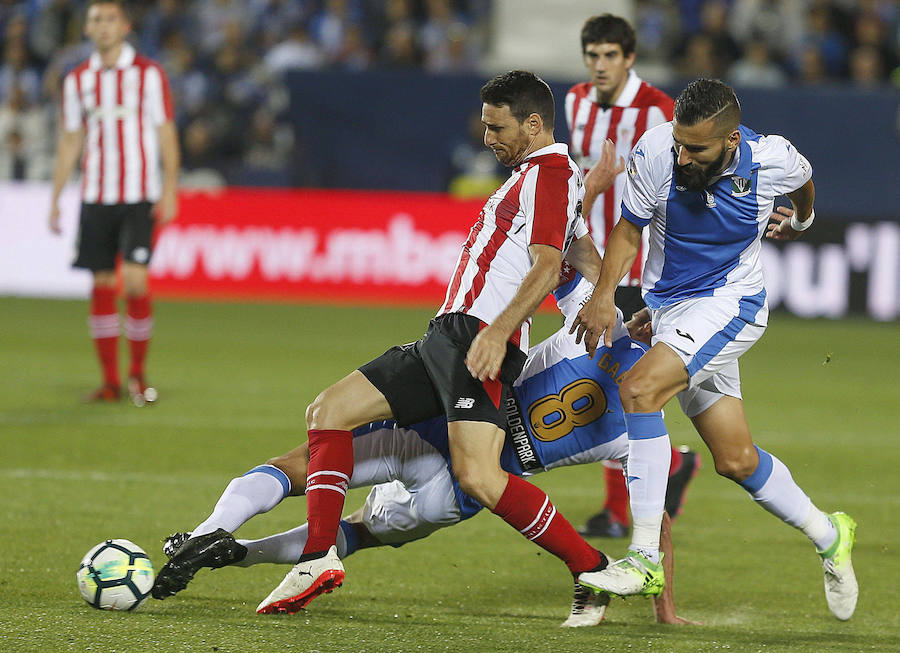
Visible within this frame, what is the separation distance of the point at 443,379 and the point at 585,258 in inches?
30.0

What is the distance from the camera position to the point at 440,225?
1323 cm

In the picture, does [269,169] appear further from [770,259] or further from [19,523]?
[19,523]

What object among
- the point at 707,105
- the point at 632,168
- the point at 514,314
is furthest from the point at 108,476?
the point at 707,105

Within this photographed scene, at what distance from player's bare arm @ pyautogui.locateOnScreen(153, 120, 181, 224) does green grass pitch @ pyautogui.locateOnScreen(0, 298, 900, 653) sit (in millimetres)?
1193

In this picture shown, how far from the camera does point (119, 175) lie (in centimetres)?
846

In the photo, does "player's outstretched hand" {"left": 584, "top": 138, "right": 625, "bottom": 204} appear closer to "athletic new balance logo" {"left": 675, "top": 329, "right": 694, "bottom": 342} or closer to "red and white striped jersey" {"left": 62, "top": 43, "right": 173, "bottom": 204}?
"athletic new balance logo" {"left": 675, "top": 329, "right": 694, "bottom": 342}

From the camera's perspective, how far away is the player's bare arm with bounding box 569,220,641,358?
14.6 ft

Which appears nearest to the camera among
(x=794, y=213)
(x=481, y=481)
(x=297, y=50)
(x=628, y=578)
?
(x=628, y=578)

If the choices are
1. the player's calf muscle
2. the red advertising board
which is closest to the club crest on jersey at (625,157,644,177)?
the player's calf muscle

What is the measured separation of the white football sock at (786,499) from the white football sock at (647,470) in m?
0.50

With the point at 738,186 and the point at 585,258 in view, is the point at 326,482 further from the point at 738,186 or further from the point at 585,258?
the point at 738,186

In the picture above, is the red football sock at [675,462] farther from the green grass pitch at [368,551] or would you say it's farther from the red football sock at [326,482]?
the red football sock at [326,482]

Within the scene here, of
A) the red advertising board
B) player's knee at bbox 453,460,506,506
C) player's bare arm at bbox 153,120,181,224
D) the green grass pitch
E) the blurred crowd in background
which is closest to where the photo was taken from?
the green grass pitch

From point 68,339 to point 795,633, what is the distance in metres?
8.25
